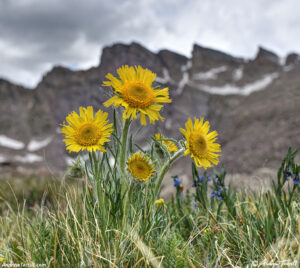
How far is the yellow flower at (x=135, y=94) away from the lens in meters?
2.07

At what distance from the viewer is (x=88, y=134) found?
2115mm

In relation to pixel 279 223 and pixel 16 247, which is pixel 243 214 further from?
pixel 16 247

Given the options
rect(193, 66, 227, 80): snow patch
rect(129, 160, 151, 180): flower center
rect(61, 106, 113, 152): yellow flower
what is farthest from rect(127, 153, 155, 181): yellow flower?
rect(193, 66, 227, 80): snow patch

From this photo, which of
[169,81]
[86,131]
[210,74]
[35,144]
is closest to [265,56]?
[210,74]

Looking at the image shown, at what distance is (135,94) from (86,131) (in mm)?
456

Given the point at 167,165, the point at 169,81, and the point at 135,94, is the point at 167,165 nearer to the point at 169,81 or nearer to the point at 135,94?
the point at 135,94

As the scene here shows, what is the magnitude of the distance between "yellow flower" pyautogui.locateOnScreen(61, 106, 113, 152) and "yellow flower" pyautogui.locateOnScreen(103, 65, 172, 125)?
0.65 feet

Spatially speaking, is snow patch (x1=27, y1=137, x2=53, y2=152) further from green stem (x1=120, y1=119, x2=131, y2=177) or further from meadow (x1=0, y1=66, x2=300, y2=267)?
green stem (x1=120, y1=119, x2=131, y2=177)

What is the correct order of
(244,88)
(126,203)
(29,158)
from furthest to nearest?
(29,158)
(244,88)
(126,203)

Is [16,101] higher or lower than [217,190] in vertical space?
higher

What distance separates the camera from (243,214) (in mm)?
2830

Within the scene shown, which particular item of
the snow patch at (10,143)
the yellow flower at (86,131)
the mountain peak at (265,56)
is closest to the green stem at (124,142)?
the yellow flower at (86,131)

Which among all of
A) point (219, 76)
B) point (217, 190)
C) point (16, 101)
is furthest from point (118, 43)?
point (217, 190)

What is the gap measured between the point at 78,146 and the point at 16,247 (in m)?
1.27
